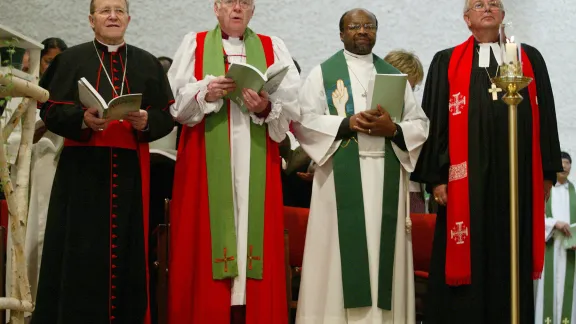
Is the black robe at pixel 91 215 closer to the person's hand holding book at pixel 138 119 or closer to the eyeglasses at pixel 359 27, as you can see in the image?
the person's hand holding book at pixel 138 119

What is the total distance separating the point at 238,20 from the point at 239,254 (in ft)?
4.82

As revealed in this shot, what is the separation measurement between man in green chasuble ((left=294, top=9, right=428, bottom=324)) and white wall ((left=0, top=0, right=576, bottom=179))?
312 cm

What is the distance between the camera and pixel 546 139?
576 centimetres

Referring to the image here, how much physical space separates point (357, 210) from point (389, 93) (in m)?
0.76

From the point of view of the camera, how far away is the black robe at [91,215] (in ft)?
16.2

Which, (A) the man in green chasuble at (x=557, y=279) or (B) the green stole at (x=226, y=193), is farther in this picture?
(A) the man in green chasuble at (x=557, y=279)

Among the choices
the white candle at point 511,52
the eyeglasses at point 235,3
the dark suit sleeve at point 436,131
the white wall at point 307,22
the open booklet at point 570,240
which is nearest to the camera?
the white candle at point 511,52

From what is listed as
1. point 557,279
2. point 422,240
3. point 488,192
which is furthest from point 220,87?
point 557,279

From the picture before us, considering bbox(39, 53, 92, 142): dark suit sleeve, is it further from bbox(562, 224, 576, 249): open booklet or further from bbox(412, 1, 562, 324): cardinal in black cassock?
bbox(562, 224, 576, 249): open booklet

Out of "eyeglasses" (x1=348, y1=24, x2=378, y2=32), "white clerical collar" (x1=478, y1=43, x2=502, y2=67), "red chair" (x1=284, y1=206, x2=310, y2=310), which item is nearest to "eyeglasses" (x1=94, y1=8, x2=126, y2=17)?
"eyeglasses" (x1=348, y1=24, x2=378, y2=32)

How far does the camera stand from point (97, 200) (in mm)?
5055

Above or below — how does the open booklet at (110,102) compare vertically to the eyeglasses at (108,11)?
below

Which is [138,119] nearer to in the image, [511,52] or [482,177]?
[511,52]

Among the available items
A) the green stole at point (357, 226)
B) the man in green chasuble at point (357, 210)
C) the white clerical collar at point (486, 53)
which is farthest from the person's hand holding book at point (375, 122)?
the white clerical collar at point (486, 53)
